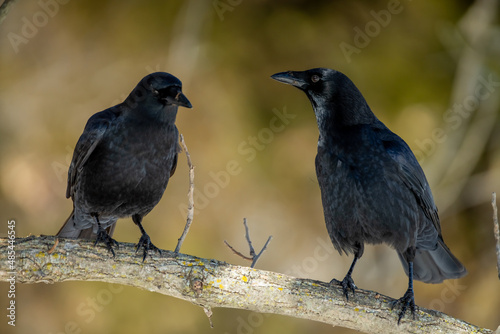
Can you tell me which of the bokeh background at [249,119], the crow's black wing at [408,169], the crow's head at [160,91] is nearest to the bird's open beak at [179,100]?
the crow's head at [160,91]

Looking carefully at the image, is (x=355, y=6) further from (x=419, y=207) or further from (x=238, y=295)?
(x=238, y=295)

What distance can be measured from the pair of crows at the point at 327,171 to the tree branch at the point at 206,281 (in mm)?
212

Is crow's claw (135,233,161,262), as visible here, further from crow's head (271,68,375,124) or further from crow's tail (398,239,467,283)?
crow's tail (398,239,467,283)

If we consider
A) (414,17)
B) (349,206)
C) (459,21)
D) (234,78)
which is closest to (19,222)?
(234,78)

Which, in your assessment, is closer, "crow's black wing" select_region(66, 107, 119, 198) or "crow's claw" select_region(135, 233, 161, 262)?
"crow's claw" select_region(135, 233, 161, 262)

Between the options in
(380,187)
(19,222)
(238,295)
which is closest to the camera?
(238,295)

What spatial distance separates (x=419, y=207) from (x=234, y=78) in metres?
4.43

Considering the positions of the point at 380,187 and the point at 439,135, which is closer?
the point at 380,187

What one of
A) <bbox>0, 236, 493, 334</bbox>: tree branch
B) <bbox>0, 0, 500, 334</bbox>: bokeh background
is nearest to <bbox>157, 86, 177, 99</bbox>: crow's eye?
<bbox>0, 236, 493, 334</bbox>: tree branch

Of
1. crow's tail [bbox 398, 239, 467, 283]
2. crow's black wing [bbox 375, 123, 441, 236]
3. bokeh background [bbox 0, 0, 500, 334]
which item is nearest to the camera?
crow's black wing [bbox 375, 123, 441, 236]

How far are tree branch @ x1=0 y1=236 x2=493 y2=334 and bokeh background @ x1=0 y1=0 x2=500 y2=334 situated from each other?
376cm

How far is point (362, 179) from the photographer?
191 inches

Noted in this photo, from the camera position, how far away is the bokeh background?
8.21 metres

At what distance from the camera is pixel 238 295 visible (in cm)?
433
